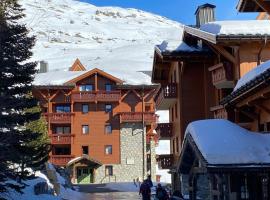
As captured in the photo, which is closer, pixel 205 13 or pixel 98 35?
pixel 205 13

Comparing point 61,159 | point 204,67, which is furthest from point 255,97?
point 61,159

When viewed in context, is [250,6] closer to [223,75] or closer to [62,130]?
[223,75]

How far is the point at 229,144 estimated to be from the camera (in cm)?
1244

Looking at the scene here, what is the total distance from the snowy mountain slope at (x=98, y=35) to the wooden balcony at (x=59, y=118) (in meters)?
28.4

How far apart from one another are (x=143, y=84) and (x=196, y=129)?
135 feet

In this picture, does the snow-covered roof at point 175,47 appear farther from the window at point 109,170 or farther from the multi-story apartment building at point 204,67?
the window at point 109,170

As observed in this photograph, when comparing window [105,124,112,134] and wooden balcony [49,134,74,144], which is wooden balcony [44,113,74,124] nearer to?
wooden balcony [49,134,74,144]

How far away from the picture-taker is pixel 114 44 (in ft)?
451

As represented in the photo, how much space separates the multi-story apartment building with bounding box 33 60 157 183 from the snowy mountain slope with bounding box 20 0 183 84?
26.8 m

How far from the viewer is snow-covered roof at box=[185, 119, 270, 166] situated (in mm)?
11938

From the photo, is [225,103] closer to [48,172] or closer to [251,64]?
[251,64]

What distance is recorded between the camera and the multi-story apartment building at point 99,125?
5403cm

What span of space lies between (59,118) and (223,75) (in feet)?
113

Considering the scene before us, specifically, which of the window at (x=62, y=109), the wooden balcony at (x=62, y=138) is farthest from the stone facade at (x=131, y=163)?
the window at (x=62, y=109)
